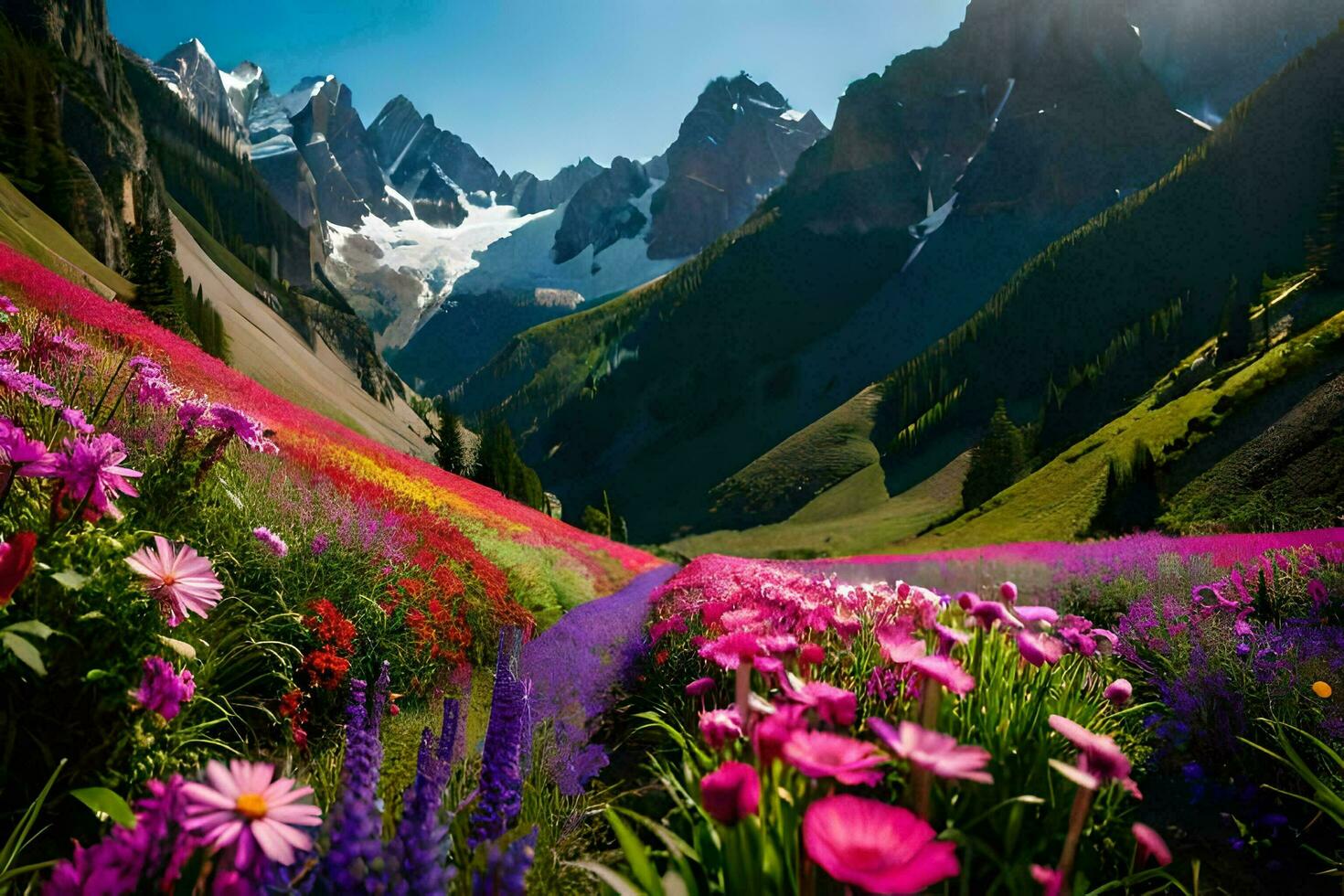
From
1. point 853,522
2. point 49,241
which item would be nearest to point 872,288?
point 853,522

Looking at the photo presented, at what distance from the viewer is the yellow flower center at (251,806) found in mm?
1190

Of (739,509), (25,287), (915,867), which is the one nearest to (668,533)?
(739,509)

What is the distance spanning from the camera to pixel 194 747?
3.52 metres

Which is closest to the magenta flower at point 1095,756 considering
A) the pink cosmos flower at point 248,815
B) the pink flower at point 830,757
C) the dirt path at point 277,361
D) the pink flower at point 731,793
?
the pink flower at point 830,757

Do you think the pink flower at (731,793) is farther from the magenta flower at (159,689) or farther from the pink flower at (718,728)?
the magenta flower at (159,689)

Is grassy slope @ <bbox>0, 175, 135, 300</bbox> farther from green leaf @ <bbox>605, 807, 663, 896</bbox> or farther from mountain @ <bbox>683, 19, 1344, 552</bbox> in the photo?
mountain @ <bbox>683, 19, 1344, 552</bbox>

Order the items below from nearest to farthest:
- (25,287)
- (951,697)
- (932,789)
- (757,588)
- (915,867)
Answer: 1. (915,867)
2. (932,789)
3. (951,697)
4. (757,588)
5. (25,287)

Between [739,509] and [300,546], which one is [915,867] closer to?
[300,546]

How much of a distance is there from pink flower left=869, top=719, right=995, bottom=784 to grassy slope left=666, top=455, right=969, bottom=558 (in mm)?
76696

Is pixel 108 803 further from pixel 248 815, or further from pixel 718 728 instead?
pixel 718 728

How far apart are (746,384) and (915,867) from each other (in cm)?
17449

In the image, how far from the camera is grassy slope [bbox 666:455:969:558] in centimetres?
8438

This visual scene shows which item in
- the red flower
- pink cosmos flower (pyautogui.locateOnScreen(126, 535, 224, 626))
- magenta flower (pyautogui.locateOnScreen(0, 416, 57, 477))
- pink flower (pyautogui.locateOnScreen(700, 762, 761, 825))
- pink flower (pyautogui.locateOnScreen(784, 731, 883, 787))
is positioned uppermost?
magenta flower (pyautogui.locateOnScreen(0, 416, 57, 477))

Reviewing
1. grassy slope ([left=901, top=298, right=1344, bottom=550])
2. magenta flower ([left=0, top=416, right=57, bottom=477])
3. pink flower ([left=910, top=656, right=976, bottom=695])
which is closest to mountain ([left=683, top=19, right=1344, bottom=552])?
grassy slope ([left=901, top=298, right=1344, bottom=550])
